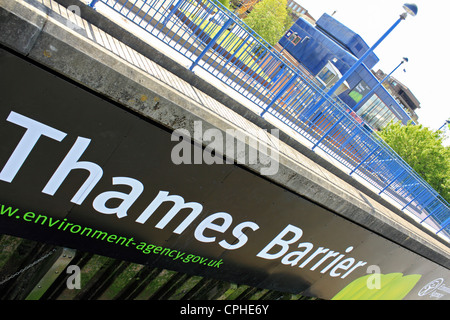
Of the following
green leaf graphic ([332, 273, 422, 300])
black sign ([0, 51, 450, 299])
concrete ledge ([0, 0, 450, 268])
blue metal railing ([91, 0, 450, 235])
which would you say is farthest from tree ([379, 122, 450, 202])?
concrete ledge ([0, 0, 450, 268])

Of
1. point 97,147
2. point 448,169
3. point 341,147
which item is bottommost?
point 97,147

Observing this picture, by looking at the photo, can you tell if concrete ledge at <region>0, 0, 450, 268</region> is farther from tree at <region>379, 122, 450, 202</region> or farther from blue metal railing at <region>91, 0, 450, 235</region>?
tree at <region>379, 122, 450, 202</region>

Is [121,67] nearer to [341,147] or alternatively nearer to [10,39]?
[10,39]

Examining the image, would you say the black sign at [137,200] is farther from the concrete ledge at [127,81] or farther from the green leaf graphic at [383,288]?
the green leaf graphic at [383,288]

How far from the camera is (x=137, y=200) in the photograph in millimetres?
4730

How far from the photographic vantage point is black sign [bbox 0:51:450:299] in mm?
3662

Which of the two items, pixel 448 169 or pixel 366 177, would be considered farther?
pixel 448 169

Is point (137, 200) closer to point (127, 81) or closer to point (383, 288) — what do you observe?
point (127, 81)

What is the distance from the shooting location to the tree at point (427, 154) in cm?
2392

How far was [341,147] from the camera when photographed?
26.4 feet

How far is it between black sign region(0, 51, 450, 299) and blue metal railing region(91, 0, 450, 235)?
162cm
